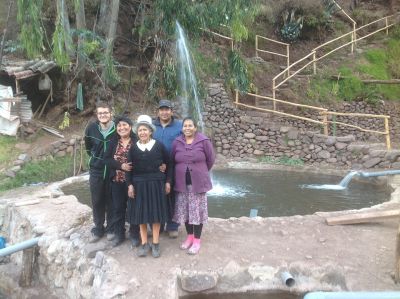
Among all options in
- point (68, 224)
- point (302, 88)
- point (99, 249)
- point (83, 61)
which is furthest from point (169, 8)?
point (302, 88)

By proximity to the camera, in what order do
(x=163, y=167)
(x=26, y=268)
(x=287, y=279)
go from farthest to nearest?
(x=26, y=268) < (x=163, y=167) < (x=287, y=279)

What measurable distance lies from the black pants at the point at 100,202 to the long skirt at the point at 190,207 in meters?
0.71

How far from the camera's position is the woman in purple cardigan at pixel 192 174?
3.84m

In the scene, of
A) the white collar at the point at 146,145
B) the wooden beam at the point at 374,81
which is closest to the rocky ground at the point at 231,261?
the white collar at the point at 146,145

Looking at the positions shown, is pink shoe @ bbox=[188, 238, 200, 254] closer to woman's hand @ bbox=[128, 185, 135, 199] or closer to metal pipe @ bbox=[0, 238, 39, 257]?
woman's hand @ bbox=[128, 185, 135, 199]

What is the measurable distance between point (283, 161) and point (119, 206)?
7.09 meters

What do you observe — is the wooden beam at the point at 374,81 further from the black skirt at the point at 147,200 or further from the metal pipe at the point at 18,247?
the metal pipe at the point at 18,247

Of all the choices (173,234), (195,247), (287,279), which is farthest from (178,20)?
(287,279)

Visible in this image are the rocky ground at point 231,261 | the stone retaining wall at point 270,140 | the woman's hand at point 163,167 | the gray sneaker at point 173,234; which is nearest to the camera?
the rocky ground at point 231,261

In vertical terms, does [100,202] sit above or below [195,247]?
above

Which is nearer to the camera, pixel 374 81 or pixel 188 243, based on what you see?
pixel 188 243

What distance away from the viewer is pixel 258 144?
1115 centimetres

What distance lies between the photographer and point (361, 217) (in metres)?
4.66

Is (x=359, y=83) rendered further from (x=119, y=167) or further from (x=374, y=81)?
(x=119, y=167)
